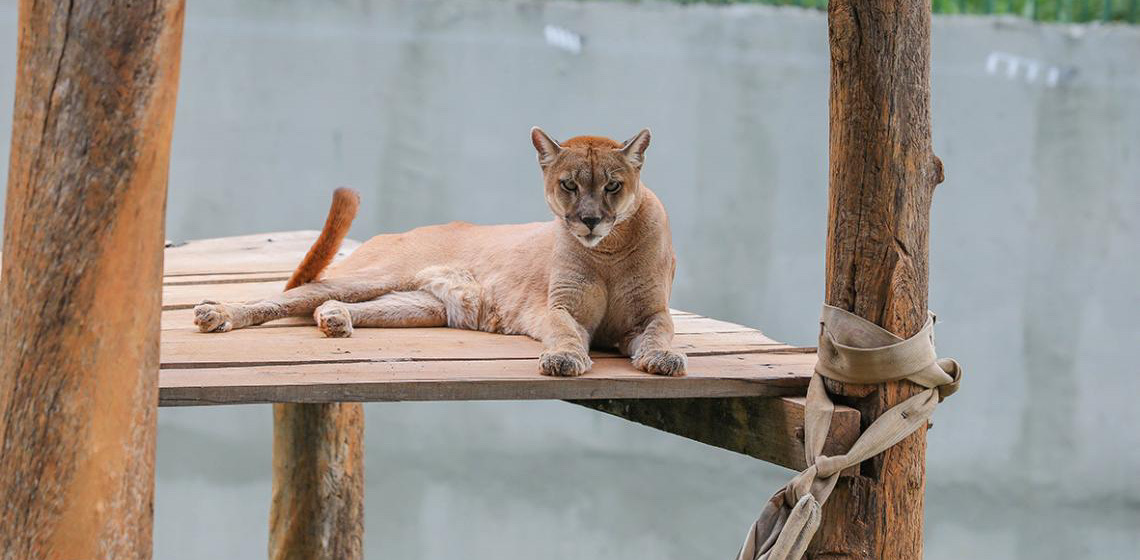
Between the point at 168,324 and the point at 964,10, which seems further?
the point at 964,10

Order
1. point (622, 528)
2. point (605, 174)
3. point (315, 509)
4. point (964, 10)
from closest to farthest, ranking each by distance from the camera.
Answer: point (605, 174) < point (315, 509) < point (964, 10) < point (622, 528)

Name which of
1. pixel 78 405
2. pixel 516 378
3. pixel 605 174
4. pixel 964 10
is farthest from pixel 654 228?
pixel 964 10

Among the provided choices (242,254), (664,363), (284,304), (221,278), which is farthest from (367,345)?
(242,254)

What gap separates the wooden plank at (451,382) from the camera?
2.82 m

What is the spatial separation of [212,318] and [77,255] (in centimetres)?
147

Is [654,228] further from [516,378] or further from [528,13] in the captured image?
[528,13]

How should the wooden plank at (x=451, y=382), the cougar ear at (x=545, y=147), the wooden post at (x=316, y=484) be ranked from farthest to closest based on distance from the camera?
1. the wooden post at (x=316, y=484)
2. the cougar ear at (x=545, y=147)
3. the wooden plank at (x=451, y=382)

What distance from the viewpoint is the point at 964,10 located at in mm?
7617

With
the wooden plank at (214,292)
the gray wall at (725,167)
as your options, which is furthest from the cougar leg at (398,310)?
the gray wall at (725,167)

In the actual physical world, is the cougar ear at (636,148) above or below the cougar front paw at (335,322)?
above

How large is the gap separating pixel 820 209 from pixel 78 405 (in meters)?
5.93

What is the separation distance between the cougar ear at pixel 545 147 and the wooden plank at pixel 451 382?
0.62m

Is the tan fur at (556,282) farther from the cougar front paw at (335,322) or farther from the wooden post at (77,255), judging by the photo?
the wooden post at (77,255)

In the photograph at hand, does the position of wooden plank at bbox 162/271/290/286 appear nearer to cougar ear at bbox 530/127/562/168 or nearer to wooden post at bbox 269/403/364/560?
wooden post at bbox 269/403/364/560
